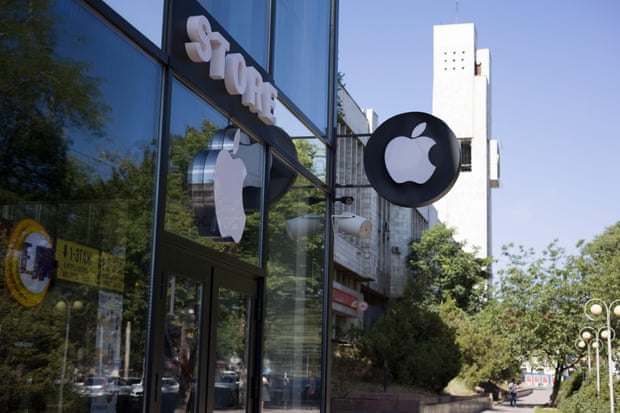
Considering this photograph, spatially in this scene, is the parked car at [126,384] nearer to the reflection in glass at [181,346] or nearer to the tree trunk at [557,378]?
the reflection in glass at [181,346]

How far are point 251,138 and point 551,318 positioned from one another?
4218 centimetres

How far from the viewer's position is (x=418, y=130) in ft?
40.3

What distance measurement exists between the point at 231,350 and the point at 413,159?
4.28m

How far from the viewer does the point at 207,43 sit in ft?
26.7

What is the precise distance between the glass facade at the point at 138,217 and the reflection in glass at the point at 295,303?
52 mm

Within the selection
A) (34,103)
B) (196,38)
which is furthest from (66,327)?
(196,38)

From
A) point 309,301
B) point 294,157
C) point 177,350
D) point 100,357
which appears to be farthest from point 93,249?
point 309,301

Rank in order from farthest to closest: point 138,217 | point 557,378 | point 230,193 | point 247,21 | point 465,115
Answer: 1. point 465,115
2. point 557,378
3. point 247,21
4. point 230,193
5. point 138,217

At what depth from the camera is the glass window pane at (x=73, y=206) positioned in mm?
5602

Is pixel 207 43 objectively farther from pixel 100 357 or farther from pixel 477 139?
pixel 477 139

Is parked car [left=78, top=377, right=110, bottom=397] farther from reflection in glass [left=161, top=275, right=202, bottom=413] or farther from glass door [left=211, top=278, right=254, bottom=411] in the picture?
glass door [left=211, top=278, right=254, bottom=411]

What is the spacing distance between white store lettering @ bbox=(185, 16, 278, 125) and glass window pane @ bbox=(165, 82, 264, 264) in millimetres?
319

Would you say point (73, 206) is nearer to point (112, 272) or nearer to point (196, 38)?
point (112, 272)

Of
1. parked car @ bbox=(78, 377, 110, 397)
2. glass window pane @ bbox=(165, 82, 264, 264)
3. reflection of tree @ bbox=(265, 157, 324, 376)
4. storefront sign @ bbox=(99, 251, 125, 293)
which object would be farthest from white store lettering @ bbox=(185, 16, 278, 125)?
parked car @ bbox=(78, 377, 110, 397)
